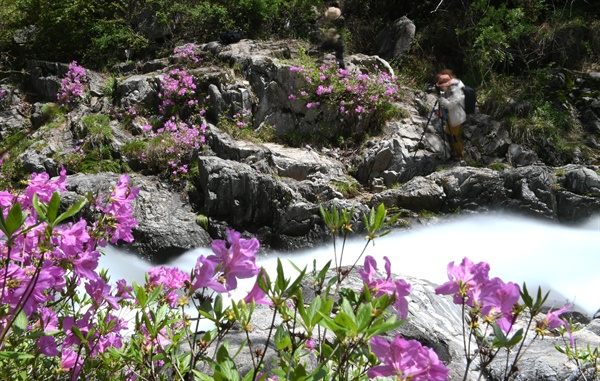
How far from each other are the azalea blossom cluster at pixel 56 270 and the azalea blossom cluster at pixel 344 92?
7539 millimetres

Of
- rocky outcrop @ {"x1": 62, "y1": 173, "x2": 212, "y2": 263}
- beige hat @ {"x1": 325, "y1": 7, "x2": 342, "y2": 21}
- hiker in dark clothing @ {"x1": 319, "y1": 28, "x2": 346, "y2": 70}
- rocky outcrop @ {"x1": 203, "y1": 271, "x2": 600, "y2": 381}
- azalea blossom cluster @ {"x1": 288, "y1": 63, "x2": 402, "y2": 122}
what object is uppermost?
beige hat @ {"x1": 325, "y1": 7, "x2": 342, "y2": 21}

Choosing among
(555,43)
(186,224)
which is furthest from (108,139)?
(555,43)

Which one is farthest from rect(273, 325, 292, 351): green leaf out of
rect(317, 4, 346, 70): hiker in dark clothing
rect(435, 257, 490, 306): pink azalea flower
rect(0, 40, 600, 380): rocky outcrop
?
rect(317, 4, 346, 70): hiker in dark clothing

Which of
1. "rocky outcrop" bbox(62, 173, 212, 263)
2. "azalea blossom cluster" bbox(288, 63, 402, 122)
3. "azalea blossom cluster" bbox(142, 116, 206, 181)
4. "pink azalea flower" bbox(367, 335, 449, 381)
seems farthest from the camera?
"azalea blossom cluster" bbox(288, 63, 402, 122)

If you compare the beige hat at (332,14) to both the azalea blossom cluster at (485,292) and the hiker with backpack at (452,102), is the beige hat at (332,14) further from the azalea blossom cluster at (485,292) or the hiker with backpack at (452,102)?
the azalea blossom cluster at (485,292)

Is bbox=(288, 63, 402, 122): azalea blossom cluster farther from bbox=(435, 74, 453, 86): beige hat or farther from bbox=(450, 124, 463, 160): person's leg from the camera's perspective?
bbox=(450, 124, 463, 160): person's leg

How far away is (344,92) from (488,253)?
399 centimetres

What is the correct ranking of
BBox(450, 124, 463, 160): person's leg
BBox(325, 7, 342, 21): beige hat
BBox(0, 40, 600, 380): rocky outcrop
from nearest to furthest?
1. BBox(0, 40, 600, 380): rocky outcrop
2. BBox(450, 124, 463, 160): person's leg
3. BBox(325, 7, 342, 21): beige hat

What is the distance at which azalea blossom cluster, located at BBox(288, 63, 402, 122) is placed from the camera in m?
8.65

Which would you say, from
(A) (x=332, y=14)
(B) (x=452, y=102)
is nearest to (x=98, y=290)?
(B) (x=452, y=102)

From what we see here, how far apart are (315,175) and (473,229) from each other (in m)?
2.45

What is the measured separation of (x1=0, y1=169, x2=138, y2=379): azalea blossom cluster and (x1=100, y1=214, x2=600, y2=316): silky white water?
13.8 feet

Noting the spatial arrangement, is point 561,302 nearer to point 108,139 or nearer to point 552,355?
point 552,355

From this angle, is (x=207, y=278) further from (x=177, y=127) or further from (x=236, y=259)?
(x=177, y=127)
